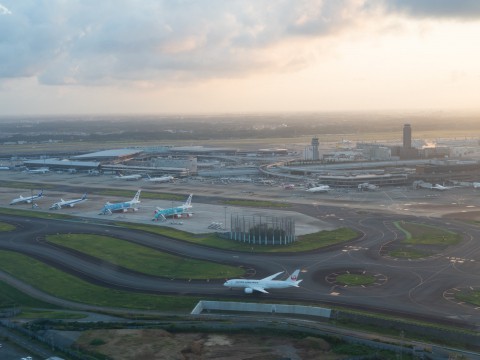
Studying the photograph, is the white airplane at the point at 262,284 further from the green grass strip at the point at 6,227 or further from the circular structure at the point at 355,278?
the green grass strip at the point at 6,227

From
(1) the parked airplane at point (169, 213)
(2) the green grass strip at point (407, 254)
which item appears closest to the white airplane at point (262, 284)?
(2) the green grass strip at point (407, 254)

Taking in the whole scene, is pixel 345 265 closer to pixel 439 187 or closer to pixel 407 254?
pixel 407 254

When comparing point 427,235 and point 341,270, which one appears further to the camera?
point 427,235

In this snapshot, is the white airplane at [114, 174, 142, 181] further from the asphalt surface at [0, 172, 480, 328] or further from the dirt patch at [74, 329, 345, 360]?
the dirt patch at [74, 329, 345, 360]

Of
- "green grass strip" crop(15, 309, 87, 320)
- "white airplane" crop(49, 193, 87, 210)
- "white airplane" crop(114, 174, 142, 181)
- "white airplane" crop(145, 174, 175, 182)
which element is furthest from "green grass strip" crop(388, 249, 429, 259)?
"white airplane" crop(114, 174, 142, 181)

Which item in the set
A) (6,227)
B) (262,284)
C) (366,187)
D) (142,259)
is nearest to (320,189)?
(366,187)
